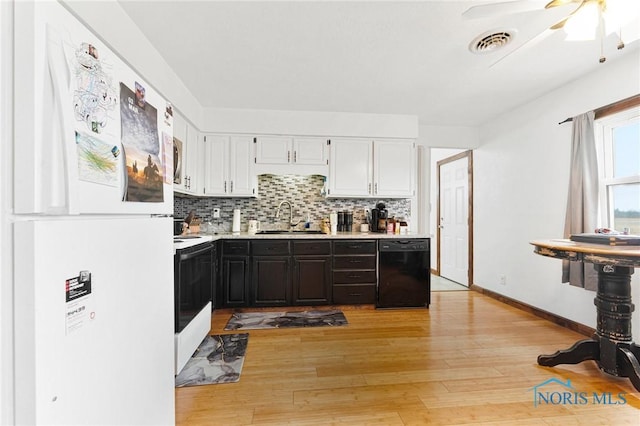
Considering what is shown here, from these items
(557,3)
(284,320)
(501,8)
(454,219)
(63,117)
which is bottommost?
(284,320)

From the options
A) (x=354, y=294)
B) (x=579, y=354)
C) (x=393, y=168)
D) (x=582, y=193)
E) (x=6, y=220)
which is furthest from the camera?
(x=393, y=168)

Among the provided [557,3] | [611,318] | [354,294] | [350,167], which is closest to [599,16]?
[557,3]

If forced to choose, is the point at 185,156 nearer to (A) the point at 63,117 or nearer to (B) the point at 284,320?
(B) the point at 284,320

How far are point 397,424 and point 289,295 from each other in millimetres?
2010

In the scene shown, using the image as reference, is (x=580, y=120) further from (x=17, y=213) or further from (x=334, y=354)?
(x=17, y=213)

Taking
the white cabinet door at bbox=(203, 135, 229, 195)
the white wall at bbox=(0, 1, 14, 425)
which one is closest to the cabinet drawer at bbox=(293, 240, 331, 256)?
the white cabinet door at bbox=(203, 135, 229, 195)

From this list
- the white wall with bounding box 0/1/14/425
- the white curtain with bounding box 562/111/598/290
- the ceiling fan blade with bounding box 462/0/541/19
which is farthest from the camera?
the white curtain with bounding box 562/111/598/290

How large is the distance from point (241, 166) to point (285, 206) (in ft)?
2.65

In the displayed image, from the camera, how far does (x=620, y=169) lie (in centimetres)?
259

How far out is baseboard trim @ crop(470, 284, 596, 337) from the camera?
2.75 meters

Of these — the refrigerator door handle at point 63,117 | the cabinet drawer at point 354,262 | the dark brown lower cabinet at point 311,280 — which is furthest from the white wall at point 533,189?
the refrigerator door handle at point 63,117

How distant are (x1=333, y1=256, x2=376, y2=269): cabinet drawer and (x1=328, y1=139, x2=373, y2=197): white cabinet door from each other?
0.87 meters

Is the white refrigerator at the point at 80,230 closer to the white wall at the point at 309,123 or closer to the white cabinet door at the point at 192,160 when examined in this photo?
the white cabinet door at the point at 192,160

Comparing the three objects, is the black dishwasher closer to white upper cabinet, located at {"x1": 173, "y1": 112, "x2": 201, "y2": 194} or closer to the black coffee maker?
the black coffee maker
